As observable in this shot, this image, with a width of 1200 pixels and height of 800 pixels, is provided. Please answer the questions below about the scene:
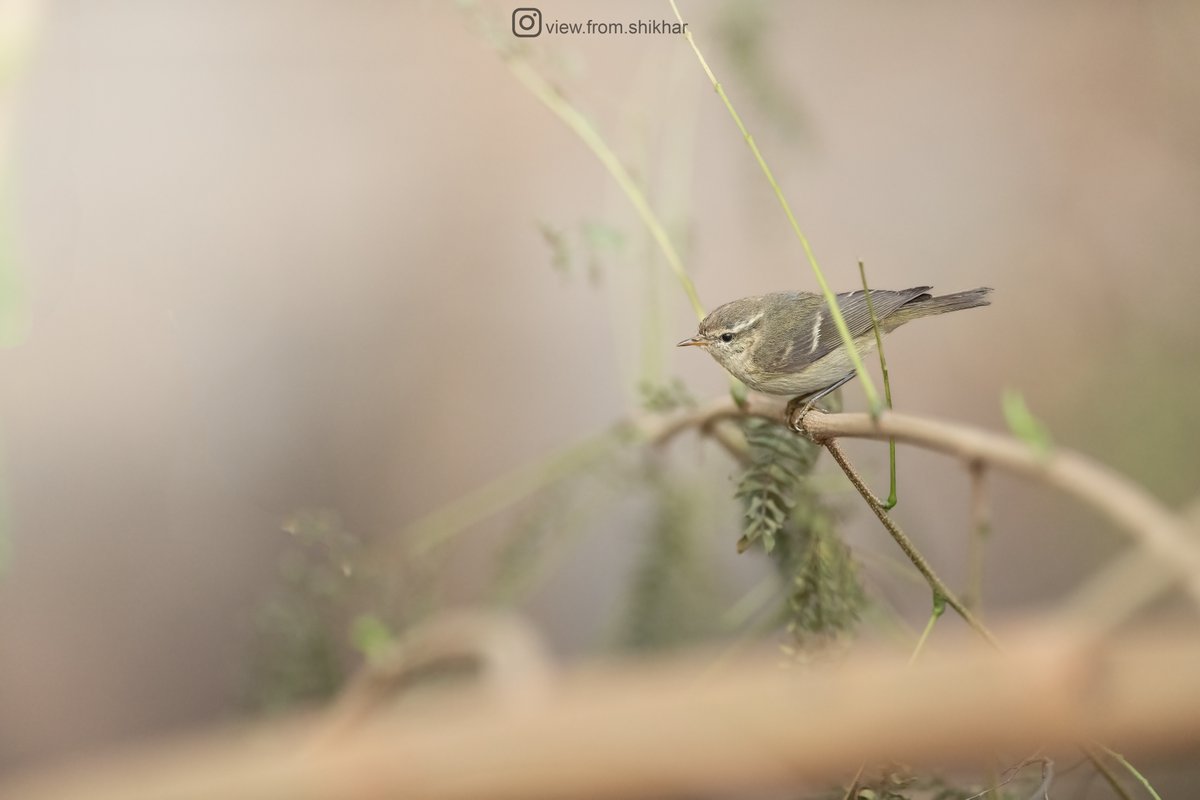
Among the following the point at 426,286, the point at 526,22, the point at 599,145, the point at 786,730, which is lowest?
the point at 786,730

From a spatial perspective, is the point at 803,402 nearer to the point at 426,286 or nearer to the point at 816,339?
the point at 816,339

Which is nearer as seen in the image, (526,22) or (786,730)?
(786,730)

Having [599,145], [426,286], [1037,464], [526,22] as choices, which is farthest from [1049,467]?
[426,286]

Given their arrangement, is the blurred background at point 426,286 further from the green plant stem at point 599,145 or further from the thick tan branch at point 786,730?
the thick tan branch at point 786,730

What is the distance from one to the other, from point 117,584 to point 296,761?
4.03ft

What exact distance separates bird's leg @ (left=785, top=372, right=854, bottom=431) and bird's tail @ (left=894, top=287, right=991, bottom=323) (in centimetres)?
6

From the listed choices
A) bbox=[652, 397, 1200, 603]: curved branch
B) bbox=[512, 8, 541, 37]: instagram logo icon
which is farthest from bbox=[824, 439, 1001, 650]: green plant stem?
bbox=[512, 8, 541, 37]: instagram logo icon

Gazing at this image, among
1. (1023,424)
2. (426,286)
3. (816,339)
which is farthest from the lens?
(426,286)

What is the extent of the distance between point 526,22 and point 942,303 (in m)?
0.43

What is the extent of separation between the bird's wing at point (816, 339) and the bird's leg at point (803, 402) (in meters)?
0.03

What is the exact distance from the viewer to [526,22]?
2.56 feet

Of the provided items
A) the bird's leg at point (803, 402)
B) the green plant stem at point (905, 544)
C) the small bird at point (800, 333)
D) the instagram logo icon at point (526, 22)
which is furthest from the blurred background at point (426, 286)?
the green plant stem at point (905, 544)

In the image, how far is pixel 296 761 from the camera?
23.4 inches

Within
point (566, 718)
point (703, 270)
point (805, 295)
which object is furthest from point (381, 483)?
point (566, 718)
